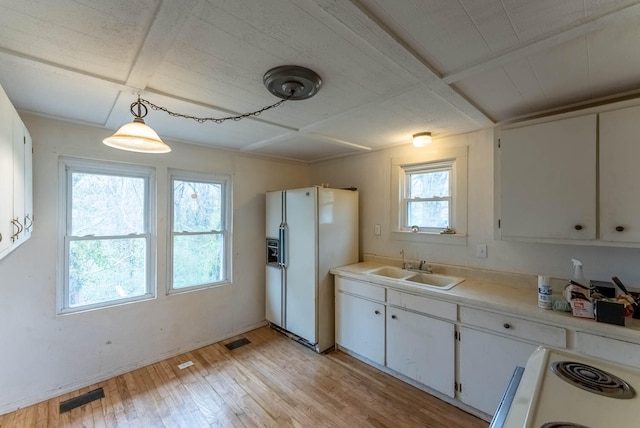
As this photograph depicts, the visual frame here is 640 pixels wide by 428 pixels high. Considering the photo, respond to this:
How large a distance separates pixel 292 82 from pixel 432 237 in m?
2.08

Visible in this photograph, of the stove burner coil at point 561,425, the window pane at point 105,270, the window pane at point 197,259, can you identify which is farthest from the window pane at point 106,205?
the stove burner coil at point 561,425

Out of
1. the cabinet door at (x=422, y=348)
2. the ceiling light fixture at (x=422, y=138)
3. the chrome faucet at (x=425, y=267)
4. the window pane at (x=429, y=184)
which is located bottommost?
the cabinet door at (x=422, y=348)

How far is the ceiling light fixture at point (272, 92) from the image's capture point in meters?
1.38

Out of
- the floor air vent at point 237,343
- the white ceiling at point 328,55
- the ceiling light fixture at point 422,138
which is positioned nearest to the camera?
the white ceiling at point 328,55

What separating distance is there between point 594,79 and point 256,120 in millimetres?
2202

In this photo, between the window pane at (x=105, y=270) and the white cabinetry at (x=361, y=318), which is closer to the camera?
the window pane at (x=105, y=270)

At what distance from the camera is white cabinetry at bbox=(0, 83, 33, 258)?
1279mm

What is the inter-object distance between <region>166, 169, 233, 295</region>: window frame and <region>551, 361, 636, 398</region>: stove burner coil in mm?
3019

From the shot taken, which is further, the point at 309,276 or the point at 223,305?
the point at 223,305

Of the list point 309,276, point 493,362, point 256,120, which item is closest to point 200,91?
point 256,120

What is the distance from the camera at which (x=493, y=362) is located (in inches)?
75.7

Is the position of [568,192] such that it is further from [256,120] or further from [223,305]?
[223,305]

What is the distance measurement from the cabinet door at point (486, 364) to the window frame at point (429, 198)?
110 centimetres

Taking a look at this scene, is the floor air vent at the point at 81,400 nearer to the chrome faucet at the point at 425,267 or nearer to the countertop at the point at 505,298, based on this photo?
the countertop at the point at 505,298
